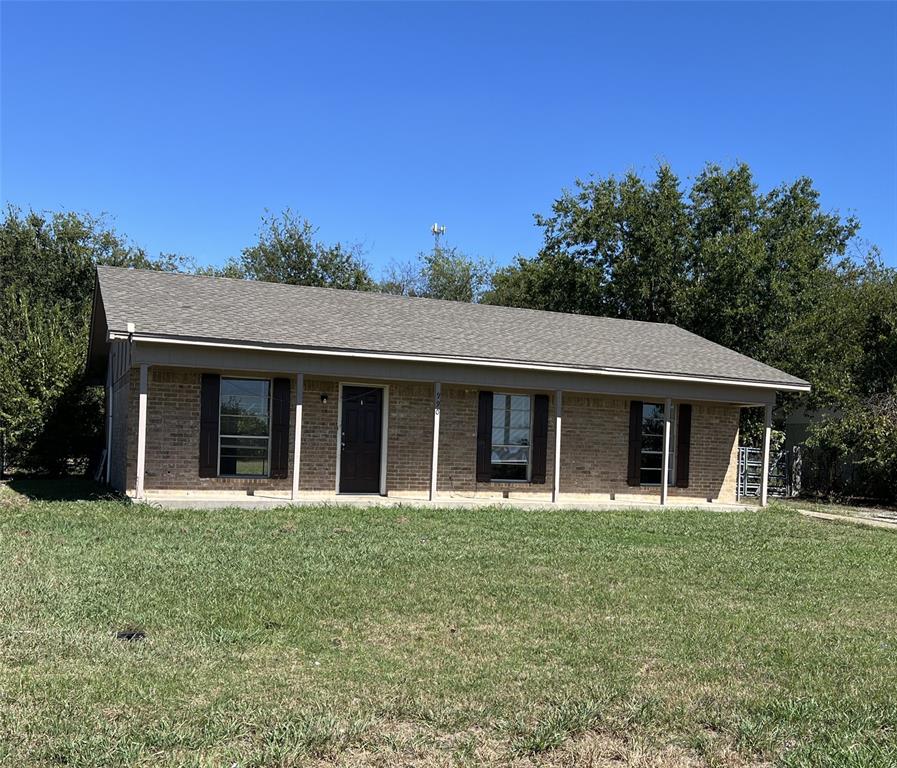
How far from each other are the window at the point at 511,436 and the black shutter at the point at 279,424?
13.0 ft

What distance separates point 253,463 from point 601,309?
17.1 meters

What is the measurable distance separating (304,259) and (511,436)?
18.8 meters

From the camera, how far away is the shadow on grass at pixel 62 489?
13203 mm

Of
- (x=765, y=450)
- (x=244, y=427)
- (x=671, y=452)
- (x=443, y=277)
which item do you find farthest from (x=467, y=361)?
(x=443, y=277)

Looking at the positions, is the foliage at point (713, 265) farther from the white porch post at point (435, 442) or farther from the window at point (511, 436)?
the white porch post at point (435, 442)

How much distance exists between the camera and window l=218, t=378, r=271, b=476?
1383cm

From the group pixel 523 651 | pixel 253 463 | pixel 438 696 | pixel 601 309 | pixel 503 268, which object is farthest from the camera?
pixel 503 268

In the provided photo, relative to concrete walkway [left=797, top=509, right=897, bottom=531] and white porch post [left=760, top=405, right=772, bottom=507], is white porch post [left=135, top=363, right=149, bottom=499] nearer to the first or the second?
white porch post [left=760, top=405, right=772, bottom=507]

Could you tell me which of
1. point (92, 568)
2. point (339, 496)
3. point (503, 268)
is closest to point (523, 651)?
point (92, 568)

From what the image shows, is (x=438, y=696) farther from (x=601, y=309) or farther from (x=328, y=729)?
(x=601, y=309)

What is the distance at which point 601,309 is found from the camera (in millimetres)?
28266

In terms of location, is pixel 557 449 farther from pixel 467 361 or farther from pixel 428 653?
pixel 428 653

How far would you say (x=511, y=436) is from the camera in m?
15.8

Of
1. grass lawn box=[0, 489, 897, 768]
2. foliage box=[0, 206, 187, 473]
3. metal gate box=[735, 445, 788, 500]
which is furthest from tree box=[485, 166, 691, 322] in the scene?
grass lawn box=[0, 489, 897, 768]
